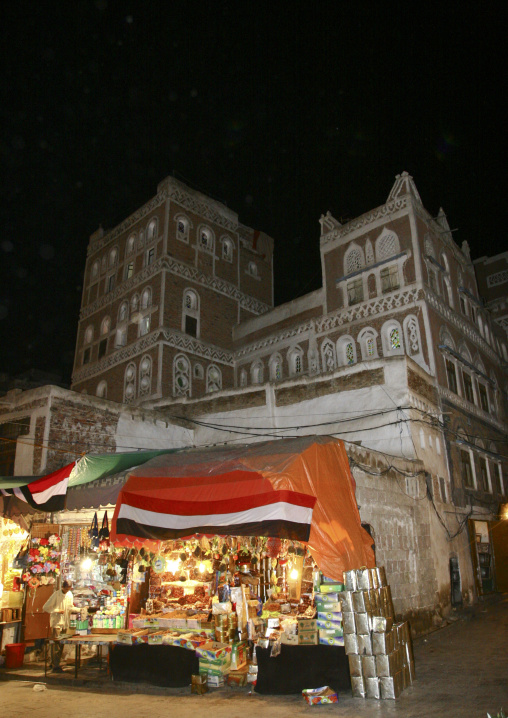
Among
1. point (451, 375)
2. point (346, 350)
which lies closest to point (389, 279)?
point (346, 350)

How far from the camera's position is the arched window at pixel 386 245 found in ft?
73.3

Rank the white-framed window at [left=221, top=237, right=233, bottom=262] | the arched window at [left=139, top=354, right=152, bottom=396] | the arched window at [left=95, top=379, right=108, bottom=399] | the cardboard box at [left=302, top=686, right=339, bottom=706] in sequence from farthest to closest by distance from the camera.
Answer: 1. the white-framed window at [left=221, top=237, right=233, bottom=262]
2. the arched window at [left=95, top=379, right=108, bottom=399]
3. the arched window at [left=139, top=354, right=152, bottom=396]
4. the cardboard box at [left=302, top=686, right=339, bottom=706]

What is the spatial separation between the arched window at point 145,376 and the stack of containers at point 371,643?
18.1 m

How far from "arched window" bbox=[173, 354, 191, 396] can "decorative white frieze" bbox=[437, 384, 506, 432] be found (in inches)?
487

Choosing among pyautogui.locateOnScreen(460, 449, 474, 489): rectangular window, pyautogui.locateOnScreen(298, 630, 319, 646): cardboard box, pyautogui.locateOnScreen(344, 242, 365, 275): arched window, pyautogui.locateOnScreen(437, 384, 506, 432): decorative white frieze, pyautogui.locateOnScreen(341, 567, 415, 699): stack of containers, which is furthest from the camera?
pyautogui.locateOnScreen(344, 242, 365, 275): arched window

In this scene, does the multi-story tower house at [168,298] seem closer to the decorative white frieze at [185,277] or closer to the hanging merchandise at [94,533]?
the decorative white frieze at [185,277]

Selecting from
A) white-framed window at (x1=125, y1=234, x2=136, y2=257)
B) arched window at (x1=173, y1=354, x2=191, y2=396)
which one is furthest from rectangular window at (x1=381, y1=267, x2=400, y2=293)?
white-framed window at (x1=125, y1=234, x2=136, y2=257)

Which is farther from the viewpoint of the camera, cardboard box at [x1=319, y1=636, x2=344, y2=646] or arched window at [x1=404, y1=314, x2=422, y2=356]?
arched window at [x1=404, y1=314, x2=422, y2=356]

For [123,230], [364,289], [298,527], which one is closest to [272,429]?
[364,289]

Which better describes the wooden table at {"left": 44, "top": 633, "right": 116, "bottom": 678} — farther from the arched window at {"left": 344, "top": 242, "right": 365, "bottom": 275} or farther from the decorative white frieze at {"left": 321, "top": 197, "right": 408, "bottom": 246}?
the decorative white frieze at {"left": 321, "top": 197, "right": 408, "bottom": 246}

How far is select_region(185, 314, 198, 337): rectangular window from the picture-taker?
88.4 ft

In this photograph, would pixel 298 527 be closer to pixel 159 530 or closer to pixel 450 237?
pixel 159 530

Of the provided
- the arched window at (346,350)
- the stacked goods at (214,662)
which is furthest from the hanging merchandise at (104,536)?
the arched window at (346,350)

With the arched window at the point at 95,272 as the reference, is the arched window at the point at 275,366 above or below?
below
